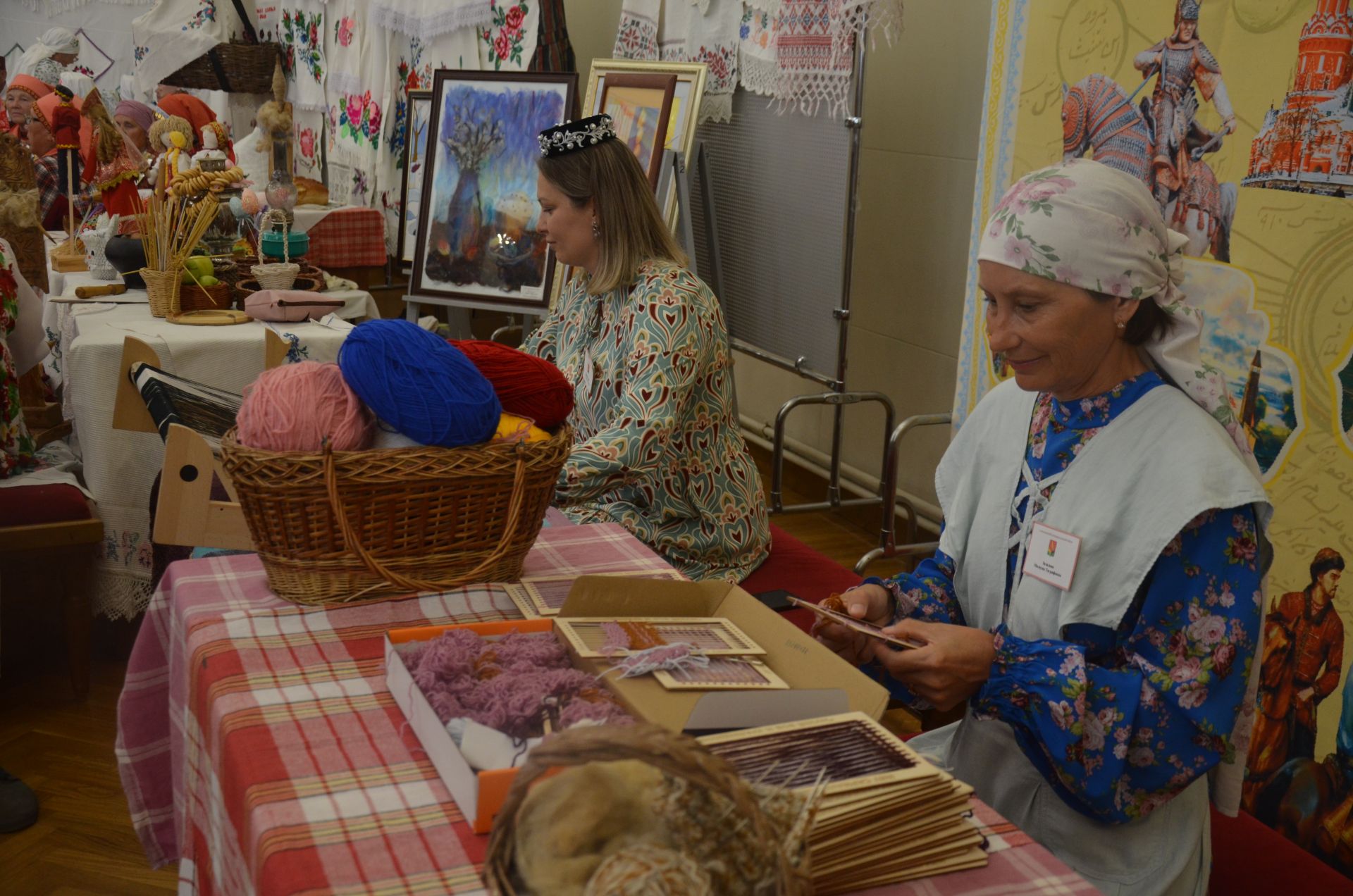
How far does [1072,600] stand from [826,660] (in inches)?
14.7

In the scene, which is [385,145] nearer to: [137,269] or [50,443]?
[137,269]

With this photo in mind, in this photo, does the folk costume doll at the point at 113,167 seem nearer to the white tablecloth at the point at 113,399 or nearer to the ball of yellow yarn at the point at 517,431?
the white tablecloth at the point at 113,399

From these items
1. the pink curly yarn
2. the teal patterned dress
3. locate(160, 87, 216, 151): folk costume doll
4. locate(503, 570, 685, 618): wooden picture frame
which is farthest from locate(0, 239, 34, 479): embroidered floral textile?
locate(160, 87, 216, 151): folk costume doll

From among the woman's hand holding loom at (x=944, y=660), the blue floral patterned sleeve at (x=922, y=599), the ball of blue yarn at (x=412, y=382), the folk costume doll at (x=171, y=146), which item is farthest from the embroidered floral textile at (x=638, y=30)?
the woman's hand holding loom at (x=944, y=660)

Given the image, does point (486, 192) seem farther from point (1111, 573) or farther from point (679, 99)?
point (1111, 573)

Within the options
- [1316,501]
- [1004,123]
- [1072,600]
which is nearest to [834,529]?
[1004,123]

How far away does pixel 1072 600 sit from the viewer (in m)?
1.37

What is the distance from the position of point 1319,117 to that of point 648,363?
122cm

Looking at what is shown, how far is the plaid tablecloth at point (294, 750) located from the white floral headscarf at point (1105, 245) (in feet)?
2.00

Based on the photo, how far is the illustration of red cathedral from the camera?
1.90 metres

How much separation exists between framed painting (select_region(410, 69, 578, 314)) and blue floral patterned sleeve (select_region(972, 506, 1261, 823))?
3.18 metres

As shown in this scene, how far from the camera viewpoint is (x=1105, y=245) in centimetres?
128

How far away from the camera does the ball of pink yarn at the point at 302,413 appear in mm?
1311

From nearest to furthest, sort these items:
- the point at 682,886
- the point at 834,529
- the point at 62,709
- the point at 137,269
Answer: the point at 682,886, the point at 62,709, the point at 137,269, the point at 834,529
